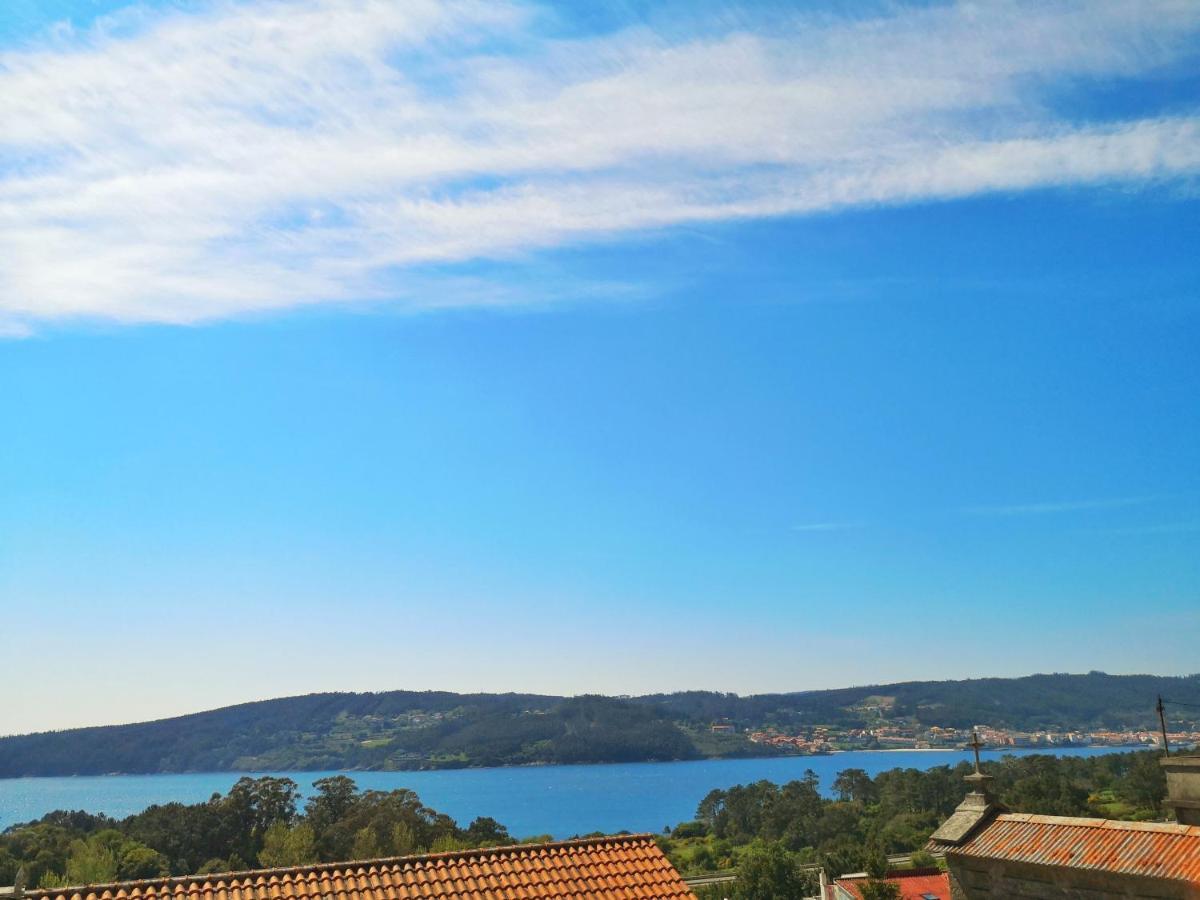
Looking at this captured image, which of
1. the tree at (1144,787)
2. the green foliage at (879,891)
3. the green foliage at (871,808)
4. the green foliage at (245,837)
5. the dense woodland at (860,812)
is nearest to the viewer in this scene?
the green foliage at (879,891)

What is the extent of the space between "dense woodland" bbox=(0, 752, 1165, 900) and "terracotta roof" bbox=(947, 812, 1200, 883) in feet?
136

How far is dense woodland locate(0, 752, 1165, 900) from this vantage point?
166 feet

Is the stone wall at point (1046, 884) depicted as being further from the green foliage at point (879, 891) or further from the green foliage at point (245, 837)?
the green foliage at point (245, 837)

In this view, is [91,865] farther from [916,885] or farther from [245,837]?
[916,885]

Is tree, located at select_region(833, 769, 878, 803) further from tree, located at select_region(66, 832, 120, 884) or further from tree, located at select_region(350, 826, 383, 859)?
tree, located at select_region(66, 832, 120, 884)

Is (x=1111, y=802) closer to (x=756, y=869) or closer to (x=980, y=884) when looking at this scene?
(x=756, y=869)

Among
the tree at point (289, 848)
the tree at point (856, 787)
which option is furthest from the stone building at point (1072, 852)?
the tree at point (856, 787)

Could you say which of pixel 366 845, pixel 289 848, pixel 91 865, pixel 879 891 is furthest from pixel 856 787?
pixel 91 865

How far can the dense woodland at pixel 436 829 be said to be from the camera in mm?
50500

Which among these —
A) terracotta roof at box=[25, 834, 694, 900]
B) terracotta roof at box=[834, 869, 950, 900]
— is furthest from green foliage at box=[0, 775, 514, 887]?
terracotta roof at box=[25, 834, 694, 900]

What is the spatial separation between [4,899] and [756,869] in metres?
48.5

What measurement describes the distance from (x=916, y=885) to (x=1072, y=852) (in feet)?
108

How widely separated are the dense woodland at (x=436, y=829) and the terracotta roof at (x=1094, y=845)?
4153cm

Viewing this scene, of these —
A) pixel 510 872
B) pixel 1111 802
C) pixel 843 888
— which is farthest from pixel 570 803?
pixel 510 872
